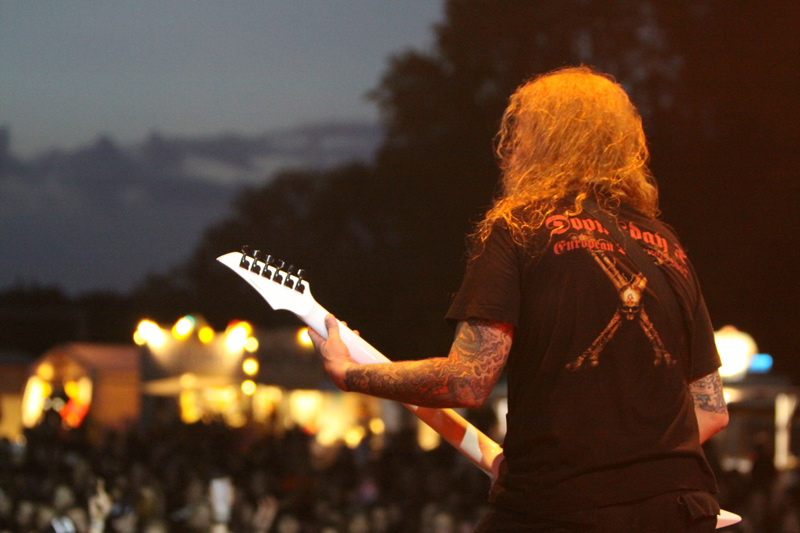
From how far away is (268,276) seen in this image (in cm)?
319

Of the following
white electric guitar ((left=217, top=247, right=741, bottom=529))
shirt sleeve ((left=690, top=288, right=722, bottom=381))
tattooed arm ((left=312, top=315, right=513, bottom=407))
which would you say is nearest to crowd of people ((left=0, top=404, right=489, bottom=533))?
white electric guitar ((left=217, top=247, right=741, bottom=529))

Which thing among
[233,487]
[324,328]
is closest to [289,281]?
[324,328]

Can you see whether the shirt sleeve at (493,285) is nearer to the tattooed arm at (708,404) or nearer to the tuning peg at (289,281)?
the tattooed arm at (708,404)

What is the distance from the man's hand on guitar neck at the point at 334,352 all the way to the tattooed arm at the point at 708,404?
834 millimetres

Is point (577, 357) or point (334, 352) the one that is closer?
point (577, 357)

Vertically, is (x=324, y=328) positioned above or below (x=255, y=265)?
below

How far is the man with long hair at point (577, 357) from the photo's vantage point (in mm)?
2240

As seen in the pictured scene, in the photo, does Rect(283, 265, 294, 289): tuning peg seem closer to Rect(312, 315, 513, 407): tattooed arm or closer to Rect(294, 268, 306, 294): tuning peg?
Rect(294, 268, 306, 294): tuning peg

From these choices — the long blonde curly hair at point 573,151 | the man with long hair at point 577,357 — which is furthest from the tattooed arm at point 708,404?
the long blonde curly hair at point 573,151

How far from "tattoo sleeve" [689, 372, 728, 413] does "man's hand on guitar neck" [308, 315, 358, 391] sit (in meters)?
0.83

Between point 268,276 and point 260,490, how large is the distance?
9210 mm

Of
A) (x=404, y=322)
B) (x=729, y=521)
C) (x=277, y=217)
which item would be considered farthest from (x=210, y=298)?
(x=729, y=521)

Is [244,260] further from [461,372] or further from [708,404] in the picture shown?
[708,404]

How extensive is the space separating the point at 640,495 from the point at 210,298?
176ft
